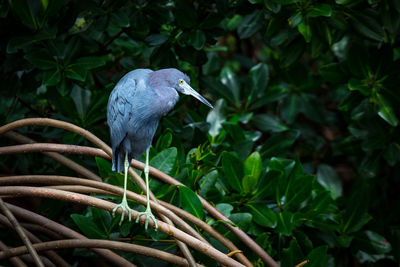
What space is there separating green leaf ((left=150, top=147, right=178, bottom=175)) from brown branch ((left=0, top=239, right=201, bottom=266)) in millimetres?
346

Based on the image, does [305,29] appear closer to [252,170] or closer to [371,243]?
[252,170]

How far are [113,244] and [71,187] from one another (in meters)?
0.24

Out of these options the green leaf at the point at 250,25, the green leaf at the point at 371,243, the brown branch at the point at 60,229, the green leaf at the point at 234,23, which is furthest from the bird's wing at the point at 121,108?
the green leaf at the point at 234,23

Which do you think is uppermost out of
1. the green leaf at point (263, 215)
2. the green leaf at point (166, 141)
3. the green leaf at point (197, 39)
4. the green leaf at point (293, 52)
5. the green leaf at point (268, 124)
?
the green leaf at point (197, 39)

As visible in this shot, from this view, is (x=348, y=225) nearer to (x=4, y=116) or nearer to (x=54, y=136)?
(x=54, y=136)

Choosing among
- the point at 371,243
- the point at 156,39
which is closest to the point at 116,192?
the point at 156,39

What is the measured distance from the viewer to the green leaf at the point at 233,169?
1.69 m

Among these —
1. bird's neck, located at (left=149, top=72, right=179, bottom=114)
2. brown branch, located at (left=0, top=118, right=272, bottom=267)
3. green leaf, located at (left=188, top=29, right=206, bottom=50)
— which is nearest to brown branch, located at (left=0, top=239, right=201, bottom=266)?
brown branch, located at (left=0, top=118, right=272, bottom=267)

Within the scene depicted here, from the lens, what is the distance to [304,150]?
2.74m

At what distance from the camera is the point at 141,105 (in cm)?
125

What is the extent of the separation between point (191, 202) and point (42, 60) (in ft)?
2.56

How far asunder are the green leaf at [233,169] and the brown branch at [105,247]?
0.46 metres

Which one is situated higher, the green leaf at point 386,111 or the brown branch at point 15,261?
the brown branch at point 15,261

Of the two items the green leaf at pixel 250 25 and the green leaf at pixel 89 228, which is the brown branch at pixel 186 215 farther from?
the green leaf at pixel 250 25
